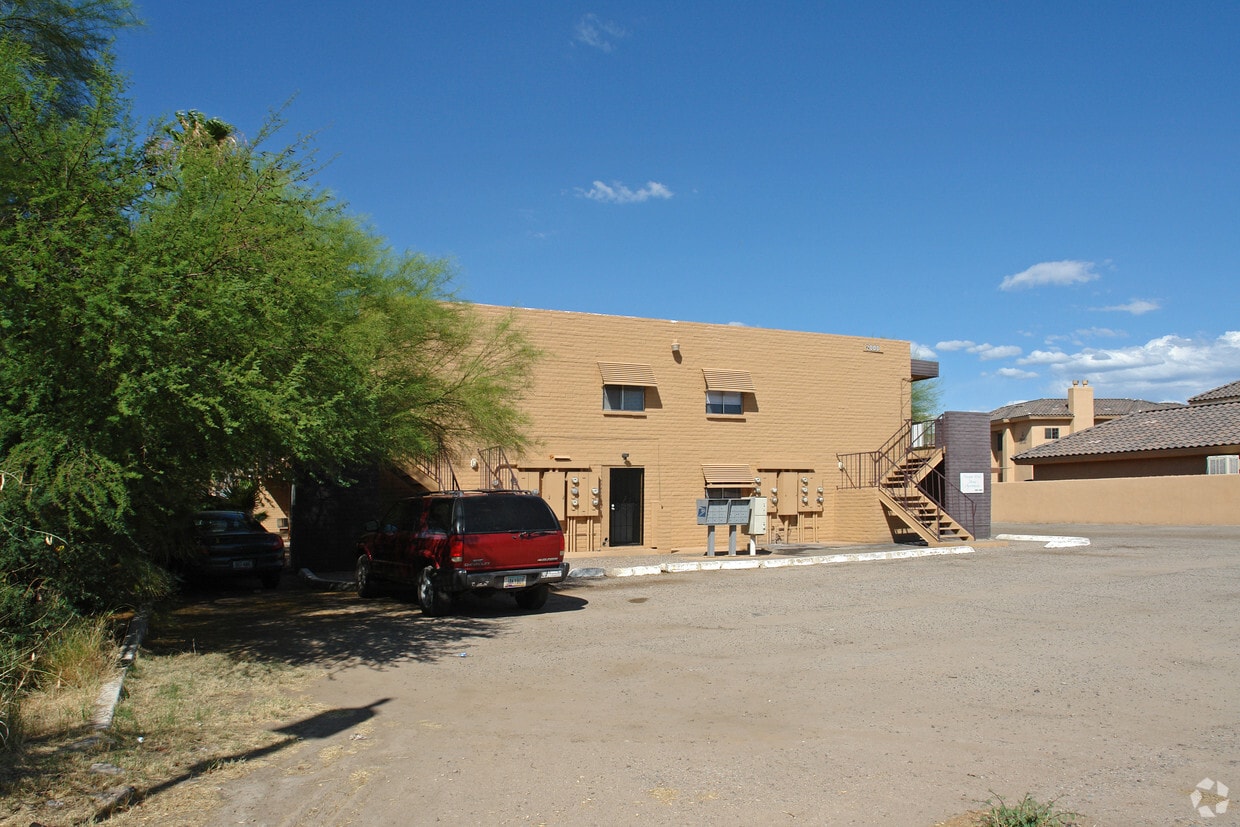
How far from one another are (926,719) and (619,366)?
704 inches

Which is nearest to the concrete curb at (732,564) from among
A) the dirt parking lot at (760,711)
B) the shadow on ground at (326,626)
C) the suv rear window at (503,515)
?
the shadow on ground at (326,626)

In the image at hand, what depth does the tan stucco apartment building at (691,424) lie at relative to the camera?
949 inches

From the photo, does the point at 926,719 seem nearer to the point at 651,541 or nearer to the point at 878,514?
the point at 651,541

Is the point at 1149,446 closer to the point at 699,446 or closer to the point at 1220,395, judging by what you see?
the point at 1220,395

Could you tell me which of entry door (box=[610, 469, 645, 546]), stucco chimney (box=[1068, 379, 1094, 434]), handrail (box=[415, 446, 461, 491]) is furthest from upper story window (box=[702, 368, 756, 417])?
stucco chimney (box=[1068, 379, 1094, 434])

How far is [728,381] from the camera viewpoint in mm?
26344

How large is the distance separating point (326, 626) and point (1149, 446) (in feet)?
117

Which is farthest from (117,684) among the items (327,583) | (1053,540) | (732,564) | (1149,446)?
(1149,446)

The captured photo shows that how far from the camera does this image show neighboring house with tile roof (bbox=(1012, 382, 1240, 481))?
3684 cm

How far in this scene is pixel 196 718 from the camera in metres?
7.86

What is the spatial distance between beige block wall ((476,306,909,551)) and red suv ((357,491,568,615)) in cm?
899

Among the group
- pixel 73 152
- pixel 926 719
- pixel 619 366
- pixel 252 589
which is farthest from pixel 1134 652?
pixel 619 366

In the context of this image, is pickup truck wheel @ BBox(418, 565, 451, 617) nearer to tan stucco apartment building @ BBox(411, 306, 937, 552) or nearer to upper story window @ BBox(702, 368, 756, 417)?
tan stucco apartment building @ BBox(411, 306, 937, 552)

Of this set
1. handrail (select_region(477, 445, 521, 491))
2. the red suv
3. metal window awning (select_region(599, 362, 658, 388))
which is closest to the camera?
the red suv
